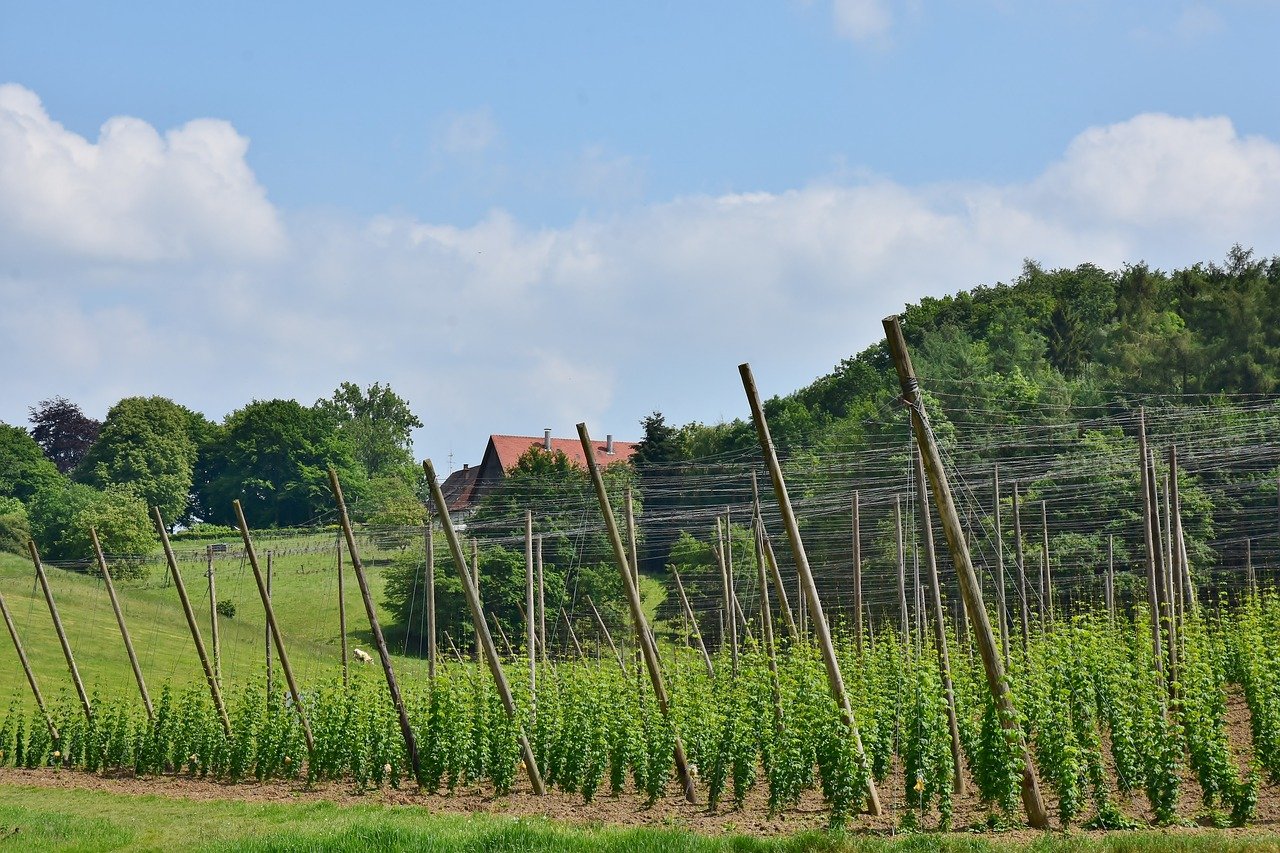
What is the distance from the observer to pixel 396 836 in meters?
13.0

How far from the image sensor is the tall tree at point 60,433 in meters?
111

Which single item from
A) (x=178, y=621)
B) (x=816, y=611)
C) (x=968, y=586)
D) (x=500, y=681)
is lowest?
(x=178, y=621)

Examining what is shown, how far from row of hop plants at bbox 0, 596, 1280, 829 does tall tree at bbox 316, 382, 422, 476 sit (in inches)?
3444

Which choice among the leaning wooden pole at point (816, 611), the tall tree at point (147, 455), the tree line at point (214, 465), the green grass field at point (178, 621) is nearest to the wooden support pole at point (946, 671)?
the leaning wooden pole at point (816, 611)

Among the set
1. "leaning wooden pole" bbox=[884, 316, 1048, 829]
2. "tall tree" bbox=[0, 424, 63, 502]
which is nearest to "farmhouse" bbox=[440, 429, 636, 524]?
"tall tree" bbox=[0, 424, 63, 502]

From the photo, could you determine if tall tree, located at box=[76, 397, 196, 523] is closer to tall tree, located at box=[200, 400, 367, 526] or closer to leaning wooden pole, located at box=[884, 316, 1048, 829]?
tall tree, located at box=[200, 400, 367, 526]

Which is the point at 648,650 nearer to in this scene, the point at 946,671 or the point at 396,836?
the point at 946,671

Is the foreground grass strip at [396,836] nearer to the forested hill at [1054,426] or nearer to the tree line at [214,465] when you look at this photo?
the forested hill at [1054,426]

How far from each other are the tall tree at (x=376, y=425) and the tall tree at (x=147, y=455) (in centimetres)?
1226

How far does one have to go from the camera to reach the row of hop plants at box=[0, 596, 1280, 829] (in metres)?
13.6

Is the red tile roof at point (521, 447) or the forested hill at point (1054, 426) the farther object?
the red tile roof at point (521, 447)

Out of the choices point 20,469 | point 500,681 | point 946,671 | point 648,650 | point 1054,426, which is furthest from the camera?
point 20,469

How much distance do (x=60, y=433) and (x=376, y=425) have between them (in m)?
25.2

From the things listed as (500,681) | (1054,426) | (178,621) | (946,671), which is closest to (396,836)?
(500,681)
